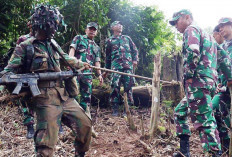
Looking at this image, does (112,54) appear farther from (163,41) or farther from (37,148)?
(37,148)

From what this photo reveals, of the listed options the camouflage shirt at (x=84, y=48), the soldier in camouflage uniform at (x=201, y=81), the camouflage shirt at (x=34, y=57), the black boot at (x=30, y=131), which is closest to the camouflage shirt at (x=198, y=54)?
the soldier in camouflage uniform at (x=201, y=81)

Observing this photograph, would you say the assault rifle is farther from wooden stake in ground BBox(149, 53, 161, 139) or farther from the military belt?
wooden stake in ground BBox(149, 53, 161, 139)

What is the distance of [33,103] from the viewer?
2.99 metres

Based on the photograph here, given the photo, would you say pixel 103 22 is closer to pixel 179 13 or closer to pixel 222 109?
pixel 179 13

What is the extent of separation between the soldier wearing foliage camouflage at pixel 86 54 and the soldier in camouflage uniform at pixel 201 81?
2.61 meters

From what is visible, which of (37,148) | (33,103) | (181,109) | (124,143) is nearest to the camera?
(37,148)

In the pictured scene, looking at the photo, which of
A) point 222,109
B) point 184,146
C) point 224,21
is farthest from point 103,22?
point 184,146

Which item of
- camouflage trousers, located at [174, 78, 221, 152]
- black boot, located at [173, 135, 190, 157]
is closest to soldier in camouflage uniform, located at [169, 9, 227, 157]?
camouflage trousers, located at [174, 78, 221, 152]

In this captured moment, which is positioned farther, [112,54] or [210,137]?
[112,54]

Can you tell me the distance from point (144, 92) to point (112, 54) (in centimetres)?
176

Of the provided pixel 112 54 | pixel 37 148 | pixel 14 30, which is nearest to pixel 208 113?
pixel 37 148

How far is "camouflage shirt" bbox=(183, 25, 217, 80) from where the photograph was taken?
325 centimetres

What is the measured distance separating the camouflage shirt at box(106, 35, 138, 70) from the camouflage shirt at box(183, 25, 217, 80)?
2.97 meters

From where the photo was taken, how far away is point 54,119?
2889mm
